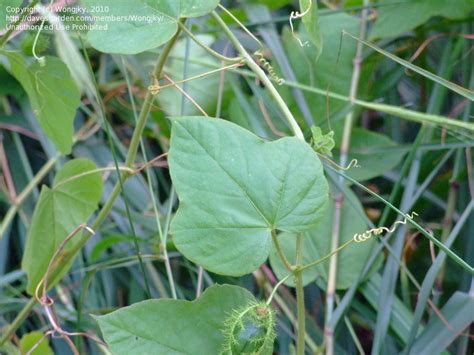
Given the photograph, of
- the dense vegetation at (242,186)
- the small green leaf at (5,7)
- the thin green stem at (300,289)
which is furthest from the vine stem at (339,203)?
the small green leaf at (5,7)

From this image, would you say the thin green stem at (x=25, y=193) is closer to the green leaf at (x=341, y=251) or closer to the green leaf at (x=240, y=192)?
the green leaf at (x=341, y=251)

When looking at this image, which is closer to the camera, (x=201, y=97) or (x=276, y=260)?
(x=276, y=260)

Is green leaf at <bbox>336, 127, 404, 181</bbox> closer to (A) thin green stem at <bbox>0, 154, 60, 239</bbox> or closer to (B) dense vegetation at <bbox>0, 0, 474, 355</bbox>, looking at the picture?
(B) dense vegetation at <bbox>0, 0, 474, 355</bbox>

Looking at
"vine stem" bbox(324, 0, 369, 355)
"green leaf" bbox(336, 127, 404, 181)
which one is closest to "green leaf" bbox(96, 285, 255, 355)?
"vine stem" bbox(324, 0, 369, 355)

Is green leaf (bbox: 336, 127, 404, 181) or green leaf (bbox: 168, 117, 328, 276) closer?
green leaf (bbox: 168, 117, 328, 276)

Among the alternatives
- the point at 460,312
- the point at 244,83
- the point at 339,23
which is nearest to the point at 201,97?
the point at 244,83

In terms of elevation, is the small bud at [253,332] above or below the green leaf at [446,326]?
above

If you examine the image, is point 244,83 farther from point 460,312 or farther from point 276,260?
point 460,312
